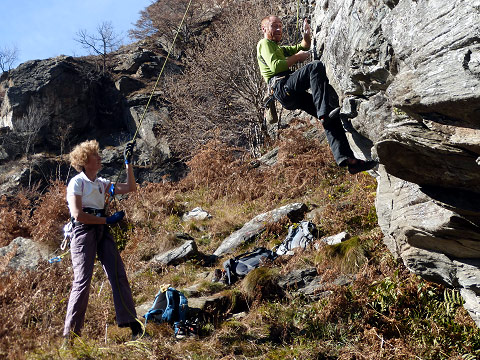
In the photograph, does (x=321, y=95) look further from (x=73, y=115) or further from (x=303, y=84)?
(x=73, y=115)

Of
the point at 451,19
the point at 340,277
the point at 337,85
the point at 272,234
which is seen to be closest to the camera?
the point at 451,19

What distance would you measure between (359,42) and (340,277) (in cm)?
354

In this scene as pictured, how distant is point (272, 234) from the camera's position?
9086 mm

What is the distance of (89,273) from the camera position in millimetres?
5008

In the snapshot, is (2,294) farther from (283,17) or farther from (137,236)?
(283,17)

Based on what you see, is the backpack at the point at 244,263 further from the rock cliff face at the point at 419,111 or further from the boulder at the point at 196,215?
the boulder at the point at 196,215

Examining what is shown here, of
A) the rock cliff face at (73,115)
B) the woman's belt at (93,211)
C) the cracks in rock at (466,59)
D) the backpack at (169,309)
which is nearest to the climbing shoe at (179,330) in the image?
the backpack at (169,309)

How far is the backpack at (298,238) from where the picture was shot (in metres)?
8.14

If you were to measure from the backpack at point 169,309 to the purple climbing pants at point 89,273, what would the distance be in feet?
1.98

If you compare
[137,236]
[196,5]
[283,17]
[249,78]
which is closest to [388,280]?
[137,236]

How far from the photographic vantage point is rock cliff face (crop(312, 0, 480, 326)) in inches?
131

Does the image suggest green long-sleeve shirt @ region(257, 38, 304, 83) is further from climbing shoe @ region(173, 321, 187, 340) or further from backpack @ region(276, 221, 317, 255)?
climbing shoe @ region(173, 321, 187, 340)

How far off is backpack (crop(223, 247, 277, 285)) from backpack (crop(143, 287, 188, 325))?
61.2 inches

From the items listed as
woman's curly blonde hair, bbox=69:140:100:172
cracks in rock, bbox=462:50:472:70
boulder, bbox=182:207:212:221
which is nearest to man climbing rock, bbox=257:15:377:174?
cracks in rock, bbox=462:50:472:70
